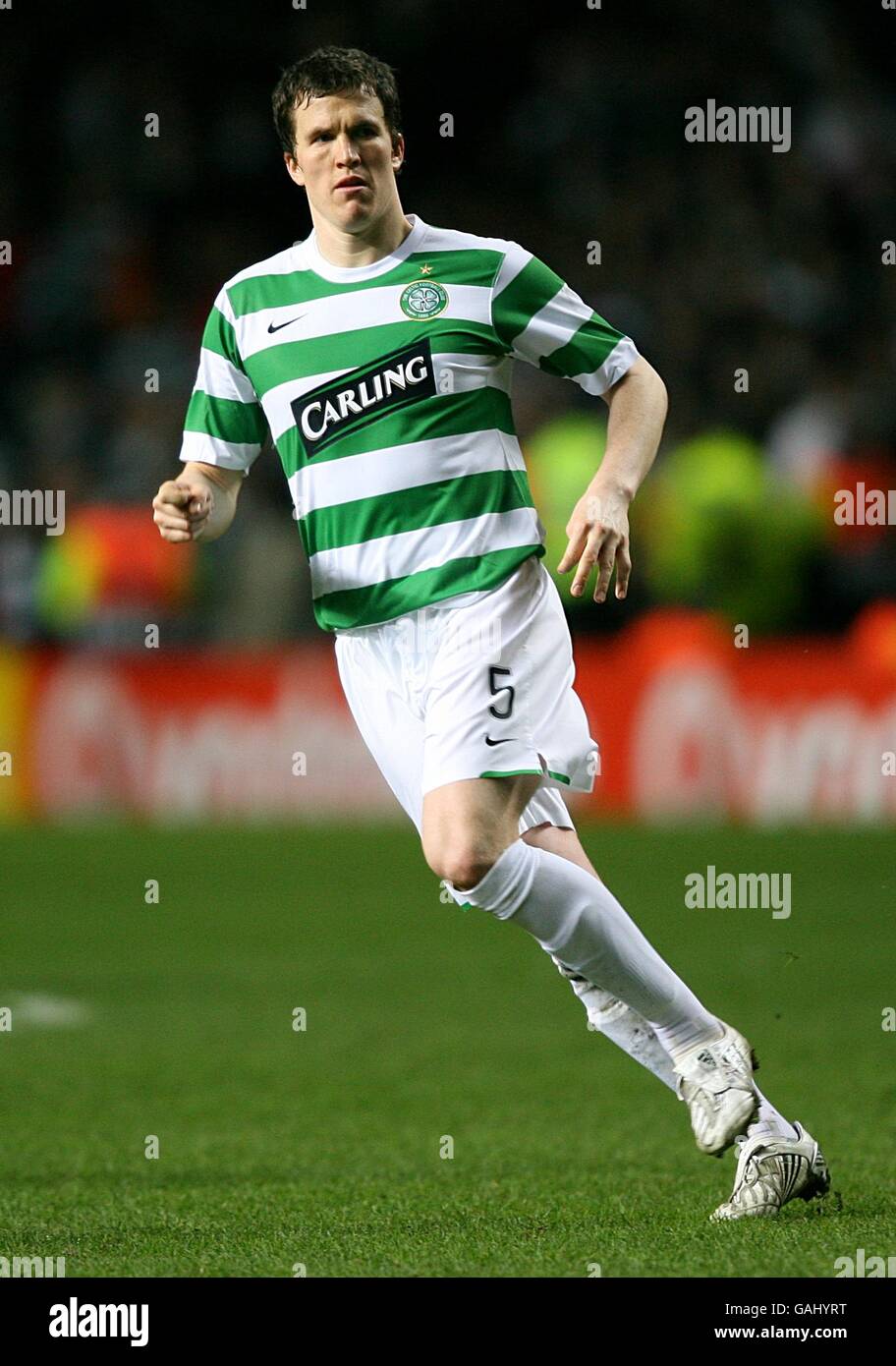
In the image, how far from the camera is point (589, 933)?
4.23 meters

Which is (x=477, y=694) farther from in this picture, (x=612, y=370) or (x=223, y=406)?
(x=223, y=406)

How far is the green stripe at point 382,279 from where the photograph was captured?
4395 mm

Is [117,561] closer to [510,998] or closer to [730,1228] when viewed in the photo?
[510,998]

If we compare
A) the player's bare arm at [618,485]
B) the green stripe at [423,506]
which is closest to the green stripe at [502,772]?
the player's bare arm at [618,485]

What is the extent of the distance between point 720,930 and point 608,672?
3.22 meters

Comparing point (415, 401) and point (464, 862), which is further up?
point (415, 401)

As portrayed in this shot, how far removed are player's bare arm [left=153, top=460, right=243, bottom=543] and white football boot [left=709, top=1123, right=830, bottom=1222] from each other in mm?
1672

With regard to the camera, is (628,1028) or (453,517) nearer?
(453,517)

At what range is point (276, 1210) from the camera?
4.41 meters

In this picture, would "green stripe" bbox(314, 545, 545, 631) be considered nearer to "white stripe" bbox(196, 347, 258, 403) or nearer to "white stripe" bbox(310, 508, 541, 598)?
"white stripe" bbox(310, 508, 541, 598)

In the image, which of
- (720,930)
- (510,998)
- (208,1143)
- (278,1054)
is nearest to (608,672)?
(720,930)

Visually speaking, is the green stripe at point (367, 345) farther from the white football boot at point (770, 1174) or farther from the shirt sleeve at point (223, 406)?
the white football boot at point (770, 1174)

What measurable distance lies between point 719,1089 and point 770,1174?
199mm

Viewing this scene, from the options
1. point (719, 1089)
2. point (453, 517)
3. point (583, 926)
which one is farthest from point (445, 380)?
point (719, 1089)
